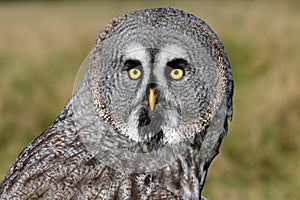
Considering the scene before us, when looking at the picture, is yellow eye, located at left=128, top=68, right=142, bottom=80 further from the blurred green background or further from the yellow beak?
the blurred green background

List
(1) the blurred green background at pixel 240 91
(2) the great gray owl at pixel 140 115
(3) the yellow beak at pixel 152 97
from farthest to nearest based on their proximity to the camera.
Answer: (1) the blurred green background at pixel 240 91
(3) the yellow beak at pixel 152 97
(2) the great gray owl at pixel 140 115

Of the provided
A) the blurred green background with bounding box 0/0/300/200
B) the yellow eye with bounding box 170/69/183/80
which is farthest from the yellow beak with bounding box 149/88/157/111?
the blurred green background with bounding box 0/0/300/200

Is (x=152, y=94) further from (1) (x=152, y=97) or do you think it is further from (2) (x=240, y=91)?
(2) (x=240, y=91)

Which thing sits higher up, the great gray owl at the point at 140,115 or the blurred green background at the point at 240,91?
the blurred green background at the point at 240,91

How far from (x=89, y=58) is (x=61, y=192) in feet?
2.22

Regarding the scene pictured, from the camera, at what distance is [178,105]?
114 inches

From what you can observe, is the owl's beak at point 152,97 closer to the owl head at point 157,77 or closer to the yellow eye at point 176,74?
the owl head at point 157,77

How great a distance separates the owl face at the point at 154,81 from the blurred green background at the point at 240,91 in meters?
0.82

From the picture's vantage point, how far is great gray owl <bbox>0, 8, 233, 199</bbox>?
2656 mm

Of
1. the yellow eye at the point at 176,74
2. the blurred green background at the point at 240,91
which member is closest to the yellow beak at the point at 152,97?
the yellow eye at the point at 176,74

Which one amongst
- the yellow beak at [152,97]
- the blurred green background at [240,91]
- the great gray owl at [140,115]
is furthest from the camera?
the blurred green background at [240,91]

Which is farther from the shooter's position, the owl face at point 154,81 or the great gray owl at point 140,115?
the owl face at point 154,81

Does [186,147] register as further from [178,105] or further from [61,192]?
[61,192]

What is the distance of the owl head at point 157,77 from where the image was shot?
2.78 m
